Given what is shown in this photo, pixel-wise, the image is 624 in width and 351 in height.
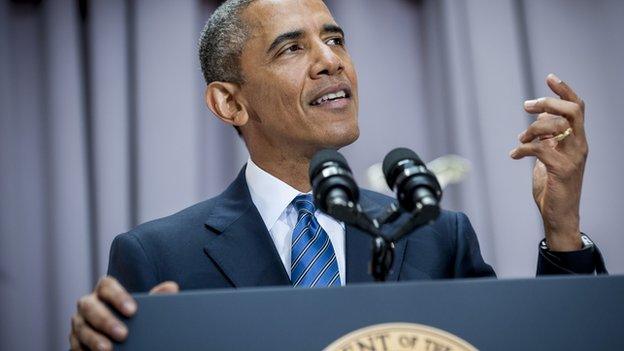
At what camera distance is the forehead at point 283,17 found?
5.99ft

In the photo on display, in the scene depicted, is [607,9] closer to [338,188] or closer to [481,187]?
[481,187]

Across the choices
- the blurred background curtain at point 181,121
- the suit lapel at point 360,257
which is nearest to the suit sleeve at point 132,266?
the suit lapel at point 360,257

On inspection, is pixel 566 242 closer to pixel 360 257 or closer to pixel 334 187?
pixel 360 257

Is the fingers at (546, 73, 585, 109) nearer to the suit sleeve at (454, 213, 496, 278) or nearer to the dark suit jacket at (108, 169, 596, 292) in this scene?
the dark suit jacket at (108, 169, 596, 292)

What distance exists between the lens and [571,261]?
1.41 m

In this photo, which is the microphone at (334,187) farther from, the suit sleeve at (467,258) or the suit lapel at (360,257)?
the suit sleeve at (467,258)

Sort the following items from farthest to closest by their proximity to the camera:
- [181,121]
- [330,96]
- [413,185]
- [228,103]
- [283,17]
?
1. [181,121]
2. [228,103]
3. [283,17]
4. [330,96]
5. [413,185]

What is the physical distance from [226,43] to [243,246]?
598mm

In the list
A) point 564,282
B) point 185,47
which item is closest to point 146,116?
point 185,47

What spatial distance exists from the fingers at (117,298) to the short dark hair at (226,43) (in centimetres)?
93

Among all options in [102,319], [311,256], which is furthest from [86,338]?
[311,256]

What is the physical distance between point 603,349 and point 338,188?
0.38m

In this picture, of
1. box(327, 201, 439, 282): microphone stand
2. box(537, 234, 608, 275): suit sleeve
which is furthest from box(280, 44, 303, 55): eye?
box(327, 201, 439, 282): microphone stand

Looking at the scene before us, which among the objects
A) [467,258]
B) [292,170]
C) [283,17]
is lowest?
[467,258]
